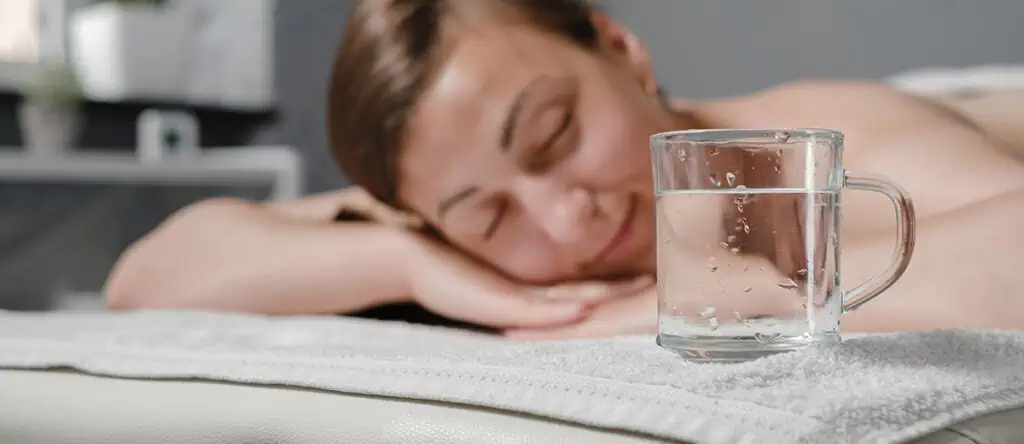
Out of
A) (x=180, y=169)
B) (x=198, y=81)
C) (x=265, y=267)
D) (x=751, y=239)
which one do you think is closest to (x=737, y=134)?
(x=751, y=239)

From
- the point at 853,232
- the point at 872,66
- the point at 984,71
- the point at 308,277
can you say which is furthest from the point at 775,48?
the point at 308,277

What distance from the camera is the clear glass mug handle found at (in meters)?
0.60

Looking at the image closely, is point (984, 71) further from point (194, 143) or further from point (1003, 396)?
point (194, 143)

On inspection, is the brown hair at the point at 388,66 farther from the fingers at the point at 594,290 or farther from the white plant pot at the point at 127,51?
the white plant pot at the point at 127,51

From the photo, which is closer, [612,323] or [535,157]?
[612,323]

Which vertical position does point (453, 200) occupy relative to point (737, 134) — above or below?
below

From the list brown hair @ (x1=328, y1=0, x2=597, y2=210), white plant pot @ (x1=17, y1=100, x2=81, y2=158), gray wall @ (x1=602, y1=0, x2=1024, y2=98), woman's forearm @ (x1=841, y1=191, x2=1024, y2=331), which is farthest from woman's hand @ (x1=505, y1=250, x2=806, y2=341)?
white plant pot @ (x1=17, y1=100, x2=81, y2=158)

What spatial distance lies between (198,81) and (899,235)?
2.18 meters

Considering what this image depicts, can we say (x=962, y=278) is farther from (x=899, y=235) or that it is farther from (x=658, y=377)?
(x=658, y=377)

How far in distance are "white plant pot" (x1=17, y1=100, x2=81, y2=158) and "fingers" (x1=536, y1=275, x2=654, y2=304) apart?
1.42 m

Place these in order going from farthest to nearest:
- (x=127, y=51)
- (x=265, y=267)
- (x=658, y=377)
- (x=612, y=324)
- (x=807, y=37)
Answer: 1. (x=127, y=51)
2. (x=807, y=37)
3. (x=265, y=267)
4. (x=612, y=324)
5. (x=658, y=377)

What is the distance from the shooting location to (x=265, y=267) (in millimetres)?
1213

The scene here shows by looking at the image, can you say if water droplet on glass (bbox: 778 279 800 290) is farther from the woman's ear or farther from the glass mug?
the woman's ear

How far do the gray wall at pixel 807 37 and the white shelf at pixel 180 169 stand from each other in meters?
0.86
